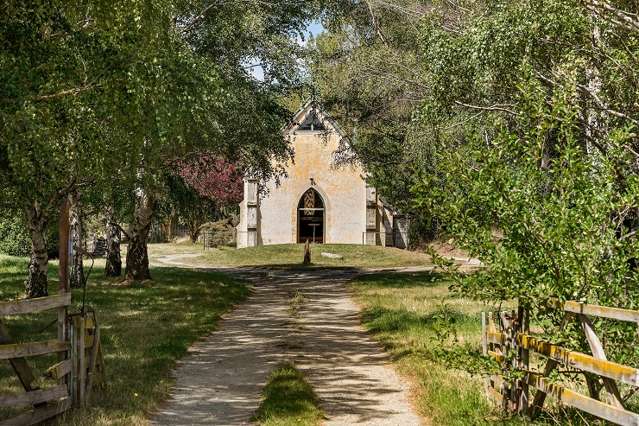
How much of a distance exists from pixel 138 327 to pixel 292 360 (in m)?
5.16

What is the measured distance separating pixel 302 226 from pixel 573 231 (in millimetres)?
47274

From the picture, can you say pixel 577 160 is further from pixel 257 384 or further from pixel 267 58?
pixel 267 58

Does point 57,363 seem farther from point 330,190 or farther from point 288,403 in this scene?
point 330,190

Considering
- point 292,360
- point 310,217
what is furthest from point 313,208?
point 292,360

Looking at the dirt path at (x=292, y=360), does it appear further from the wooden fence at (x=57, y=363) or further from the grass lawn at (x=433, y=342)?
the wooden fence at (x=57, y=363)

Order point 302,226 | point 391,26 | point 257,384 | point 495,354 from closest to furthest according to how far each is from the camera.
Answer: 1. point 495,354
2. point 257,384
3. point 391,26
4. point 302,226

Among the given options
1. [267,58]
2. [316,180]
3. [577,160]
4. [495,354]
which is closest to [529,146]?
[577,160]

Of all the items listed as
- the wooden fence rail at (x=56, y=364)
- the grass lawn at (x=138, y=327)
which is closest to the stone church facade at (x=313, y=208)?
the grass lawn at (x=138, y=327)

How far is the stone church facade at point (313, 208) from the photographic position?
50.5 meters

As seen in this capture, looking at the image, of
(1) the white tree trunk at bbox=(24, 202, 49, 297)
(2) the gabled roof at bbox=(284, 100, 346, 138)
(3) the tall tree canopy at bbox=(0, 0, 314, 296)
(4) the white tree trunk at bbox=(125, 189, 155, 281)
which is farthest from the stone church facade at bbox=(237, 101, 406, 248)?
(3) the tall tree canopy at bbox=(0, 0, 314, 296)

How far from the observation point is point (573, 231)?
7.75 m

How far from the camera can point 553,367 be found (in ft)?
26.5

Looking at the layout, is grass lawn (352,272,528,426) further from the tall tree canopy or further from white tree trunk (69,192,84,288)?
white tree trunk (69,192,84,288)

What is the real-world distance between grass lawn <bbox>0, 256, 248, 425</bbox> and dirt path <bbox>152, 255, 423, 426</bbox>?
358 mm
